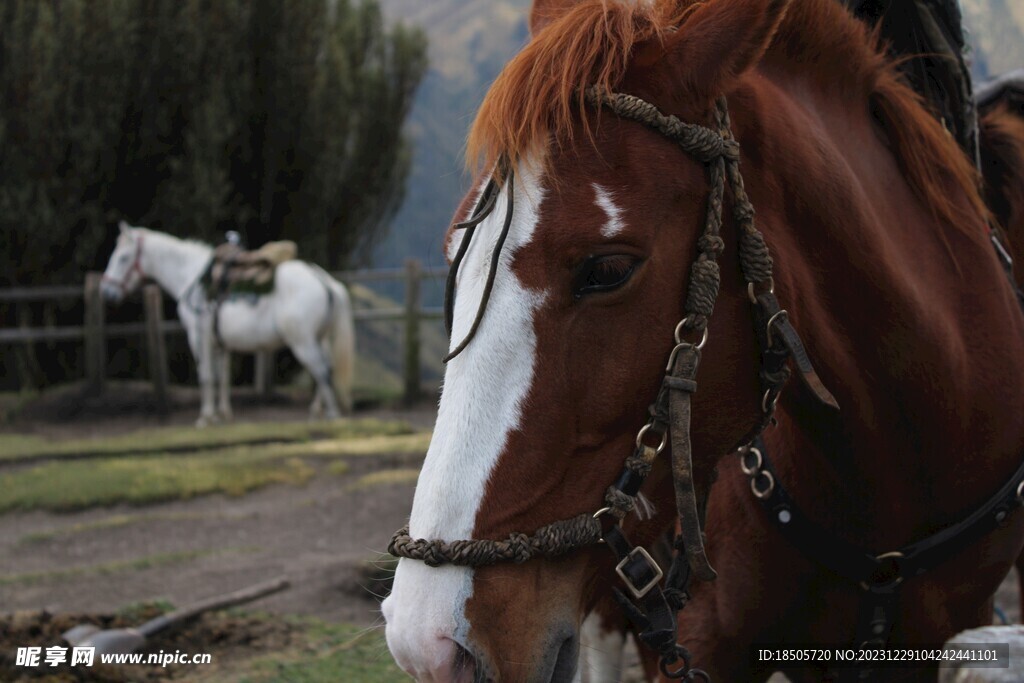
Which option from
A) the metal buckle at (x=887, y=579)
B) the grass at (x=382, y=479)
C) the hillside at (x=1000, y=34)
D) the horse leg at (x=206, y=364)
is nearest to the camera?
the metal buckle at (x=887, y=579)

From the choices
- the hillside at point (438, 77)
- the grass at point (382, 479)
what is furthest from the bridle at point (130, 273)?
the grass at point (382, 479)

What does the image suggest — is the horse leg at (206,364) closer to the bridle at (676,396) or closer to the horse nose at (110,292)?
the horse nose at (110,292)

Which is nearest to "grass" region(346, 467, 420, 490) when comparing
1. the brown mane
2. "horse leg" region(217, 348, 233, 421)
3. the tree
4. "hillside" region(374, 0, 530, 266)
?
"horse leg" region(217, 348, 233, 421)

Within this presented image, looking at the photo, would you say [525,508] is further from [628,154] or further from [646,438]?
[628,154]

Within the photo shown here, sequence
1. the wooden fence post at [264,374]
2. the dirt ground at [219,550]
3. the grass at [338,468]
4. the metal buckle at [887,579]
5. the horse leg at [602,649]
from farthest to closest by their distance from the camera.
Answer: the wooden fence post at [264,374]
the grass at [338,468]
the dirt ground at [219,550]
the horse leg at [602,649]
the metal buckle at [887,579]

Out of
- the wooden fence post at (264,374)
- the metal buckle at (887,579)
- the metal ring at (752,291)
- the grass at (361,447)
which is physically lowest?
the wooden fence post at (264,374)

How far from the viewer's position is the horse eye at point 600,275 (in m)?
1.28

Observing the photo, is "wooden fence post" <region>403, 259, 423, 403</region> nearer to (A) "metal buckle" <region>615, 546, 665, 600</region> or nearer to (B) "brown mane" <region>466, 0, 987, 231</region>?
(B) "brown mane" <region>466, 0, 987, 231</region>

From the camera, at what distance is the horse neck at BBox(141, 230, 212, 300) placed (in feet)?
40.0

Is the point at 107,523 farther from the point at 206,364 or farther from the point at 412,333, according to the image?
the point at 412,333

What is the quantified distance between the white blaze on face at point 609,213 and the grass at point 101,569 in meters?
4.76

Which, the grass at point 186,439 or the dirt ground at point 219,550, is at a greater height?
the dirt ground at point 219,550

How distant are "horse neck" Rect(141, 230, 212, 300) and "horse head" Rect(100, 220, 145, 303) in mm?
93

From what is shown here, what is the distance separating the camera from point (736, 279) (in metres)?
1.40
